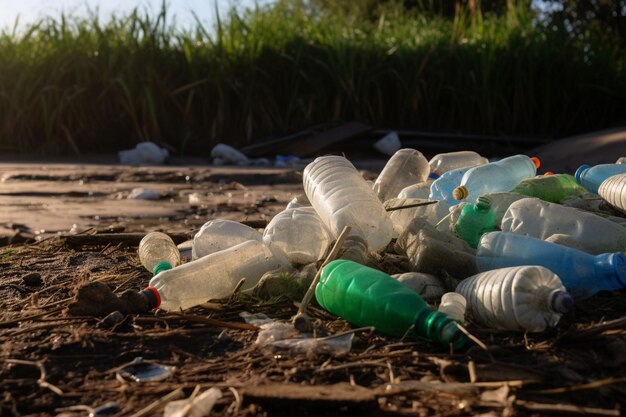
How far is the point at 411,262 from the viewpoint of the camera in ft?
8.98

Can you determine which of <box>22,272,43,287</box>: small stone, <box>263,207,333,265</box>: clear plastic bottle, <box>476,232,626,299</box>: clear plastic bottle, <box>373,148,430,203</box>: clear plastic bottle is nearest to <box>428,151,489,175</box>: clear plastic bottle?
<box>373,148,430,203</box>: clear plastic bottle

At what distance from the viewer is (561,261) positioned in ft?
8.22

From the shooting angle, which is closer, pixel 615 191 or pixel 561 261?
pixel 561 261

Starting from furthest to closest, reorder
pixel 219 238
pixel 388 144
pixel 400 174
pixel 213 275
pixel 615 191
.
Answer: pixel 388 144
pixel 400 174
pixel 615 191
pixel 219 238
pixel 213 275

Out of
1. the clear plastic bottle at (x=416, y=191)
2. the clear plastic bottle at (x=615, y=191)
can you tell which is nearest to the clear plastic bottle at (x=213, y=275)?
the clear plastic bottle at (x=416, y=191)

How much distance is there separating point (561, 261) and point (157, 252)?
1409 mm

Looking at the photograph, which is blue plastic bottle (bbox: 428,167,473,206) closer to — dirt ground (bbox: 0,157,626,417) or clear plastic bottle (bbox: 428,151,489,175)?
clear plastic bottle (bbox: 428,151,489,175)

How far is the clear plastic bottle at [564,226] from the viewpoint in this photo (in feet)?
9.05

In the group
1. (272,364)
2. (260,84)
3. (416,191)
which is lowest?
(272,364)

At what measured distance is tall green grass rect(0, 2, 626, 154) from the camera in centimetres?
1029

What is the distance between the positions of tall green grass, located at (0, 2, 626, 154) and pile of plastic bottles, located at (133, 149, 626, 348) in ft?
22.9

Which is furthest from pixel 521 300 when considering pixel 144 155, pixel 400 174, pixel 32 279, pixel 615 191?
pixel 144 155

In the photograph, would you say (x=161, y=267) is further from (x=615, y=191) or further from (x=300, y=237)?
(x=615, y=191)

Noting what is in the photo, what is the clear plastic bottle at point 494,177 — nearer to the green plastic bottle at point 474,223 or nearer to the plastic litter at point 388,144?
the green plastic bottle at point 474,223
